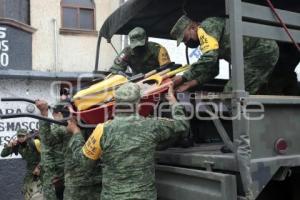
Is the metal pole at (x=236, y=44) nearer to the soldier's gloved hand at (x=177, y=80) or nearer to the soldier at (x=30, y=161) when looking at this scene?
the soldier's gloved hand at (x=177, y=80)

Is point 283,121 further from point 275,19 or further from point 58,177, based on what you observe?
point 58,177

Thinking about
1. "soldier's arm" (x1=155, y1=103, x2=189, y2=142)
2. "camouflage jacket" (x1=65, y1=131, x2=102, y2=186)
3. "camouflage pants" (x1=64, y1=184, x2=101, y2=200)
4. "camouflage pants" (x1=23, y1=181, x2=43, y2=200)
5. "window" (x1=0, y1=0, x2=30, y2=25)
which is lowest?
"camouflage pants" (x1=23, y1=181, x2=43, y2=200)

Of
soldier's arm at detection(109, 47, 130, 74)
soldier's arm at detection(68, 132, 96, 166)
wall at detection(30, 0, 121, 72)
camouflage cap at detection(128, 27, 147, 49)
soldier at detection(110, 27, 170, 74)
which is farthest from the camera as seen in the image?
wall at detection(30, 0, 121, 72)

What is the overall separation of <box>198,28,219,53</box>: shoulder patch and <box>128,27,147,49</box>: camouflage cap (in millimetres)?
1002

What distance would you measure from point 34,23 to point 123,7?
5.09 meters

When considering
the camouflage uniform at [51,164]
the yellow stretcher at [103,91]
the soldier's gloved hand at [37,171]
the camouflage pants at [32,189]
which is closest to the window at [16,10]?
the soldier's gloved hand at [37,171]

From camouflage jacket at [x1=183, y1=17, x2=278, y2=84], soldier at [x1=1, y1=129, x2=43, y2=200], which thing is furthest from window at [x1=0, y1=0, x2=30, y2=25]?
camouflage jacket at [x1=183, y1=17, x2=278, y2=84]

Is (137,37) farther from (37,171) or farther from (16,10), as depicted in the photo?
(16,10)

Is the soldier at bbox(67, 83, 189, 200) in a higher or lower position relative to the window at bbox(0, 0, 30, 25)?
lower

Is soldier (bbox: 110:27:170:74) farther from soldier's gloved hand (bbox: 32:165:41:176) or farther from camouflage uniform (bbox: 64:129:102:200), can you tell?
soldier's gloved hand (bbox: 32:165:41:176)

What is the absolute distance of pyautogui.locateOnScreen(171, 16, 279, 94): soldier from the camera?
3328 mm

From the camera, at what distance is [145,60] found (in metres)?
4.55

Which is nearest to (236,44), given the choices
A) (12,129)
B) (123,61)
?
(123,61)

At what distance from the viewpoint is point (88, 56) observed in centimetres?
944
